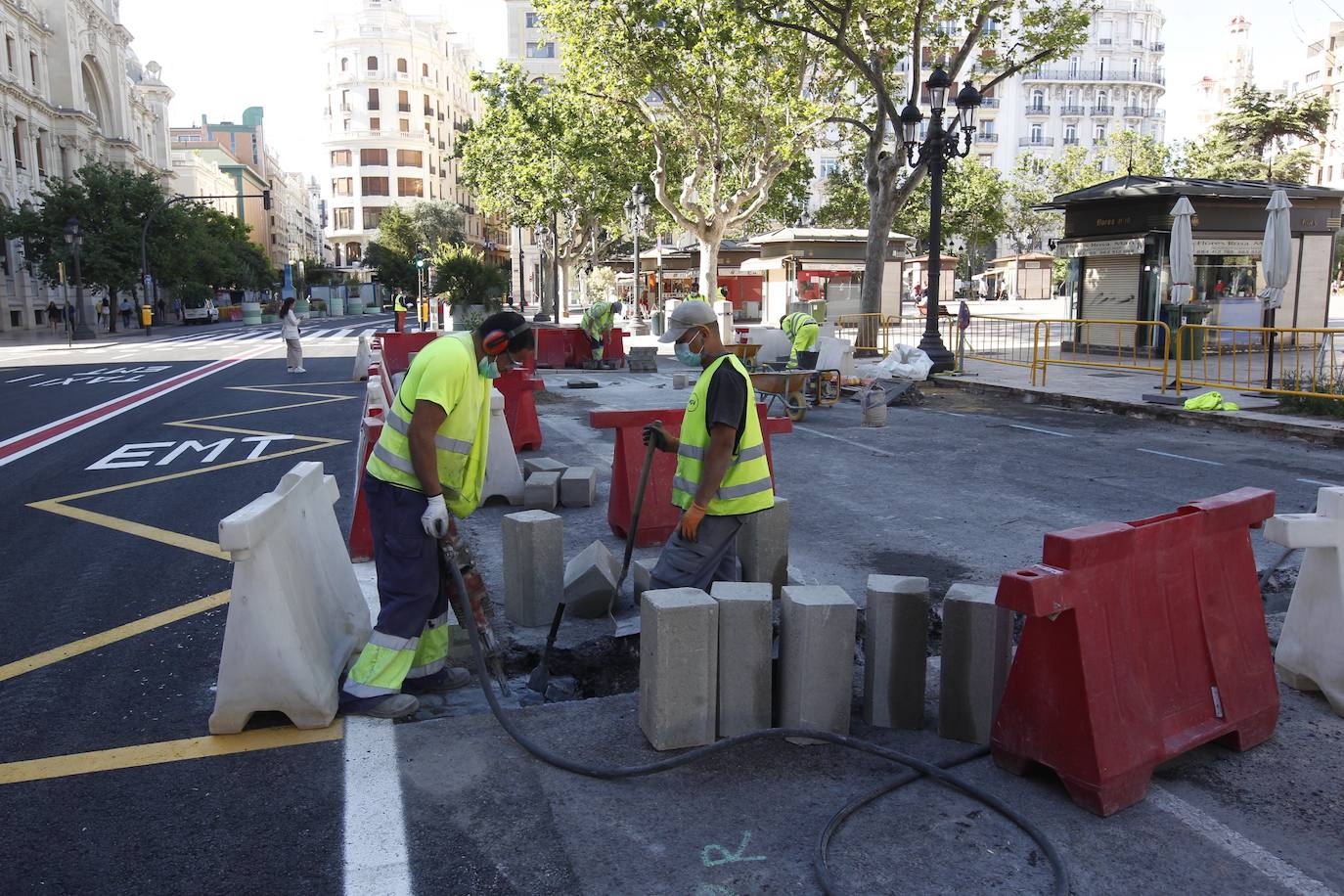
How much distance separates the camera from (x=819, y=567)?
645 cm

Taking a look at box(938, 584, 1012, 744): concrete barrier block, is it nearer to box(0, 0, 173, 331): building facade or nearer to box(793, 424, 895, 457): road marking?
box(793, 424, 895, 457): road marking

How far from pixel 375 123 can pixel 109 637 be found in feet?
364

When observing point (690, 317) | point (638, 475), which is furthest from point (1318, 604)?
point (638, 475)

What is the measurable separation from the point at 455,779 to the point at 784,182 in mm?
42904

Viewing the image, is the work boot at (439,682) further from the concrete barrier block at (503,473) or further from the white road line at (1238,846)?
the concrete barrier block at (503,473)

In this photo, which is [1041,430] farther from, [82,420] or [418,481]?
[82,420]

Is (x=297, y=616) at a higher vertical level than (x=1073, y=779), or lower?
higher

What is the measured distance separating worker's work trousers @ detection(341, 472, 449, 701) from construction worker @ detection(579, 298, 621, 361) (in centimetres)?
1720

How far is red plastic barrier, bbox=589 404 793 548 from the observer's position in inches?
273

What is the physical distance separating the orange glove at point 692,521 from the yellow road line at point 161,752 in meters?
1.64

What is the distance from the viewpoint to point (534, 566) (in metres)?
5.39

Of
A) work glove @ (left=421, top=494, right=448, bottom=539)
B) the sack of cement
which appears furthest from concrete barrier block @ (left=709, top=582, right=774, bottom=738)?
the sack of cement

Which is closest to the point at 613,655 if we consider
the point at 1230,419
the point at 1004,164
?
the point at 1230,419

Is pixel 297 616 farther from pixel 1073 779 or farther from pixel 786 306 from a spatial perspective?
pixel 786 306
